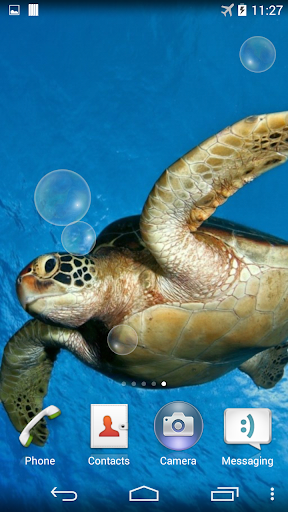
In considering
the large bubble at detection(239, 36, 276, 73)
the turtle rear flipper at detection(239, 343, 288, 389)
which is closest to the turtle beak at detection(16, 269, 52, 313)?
the large bubble at detection(239, 36, 276, 73)

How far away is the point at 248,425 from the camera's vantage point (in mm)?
2482

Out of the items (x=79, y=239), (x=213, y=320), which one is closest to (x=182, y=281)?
(x=213, y=320)

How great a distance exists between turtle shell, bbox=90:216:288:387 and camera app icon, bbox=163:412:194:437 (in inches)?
9.3

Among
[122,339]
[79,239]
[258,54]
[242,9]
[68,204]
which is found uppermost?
[242,9]

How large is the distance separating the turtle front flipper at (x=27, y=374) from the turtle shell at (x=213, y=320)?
690mm

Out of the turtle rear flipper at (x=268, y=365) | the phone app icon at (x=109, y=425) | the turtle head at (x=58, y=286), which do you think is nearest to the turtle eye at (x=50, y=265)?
the turtle head at (x=58, y=286)

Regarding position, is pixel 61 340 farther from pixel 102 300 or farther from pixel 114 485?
pixel 114 485

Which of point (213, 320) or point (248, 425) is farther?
point (248, 425)

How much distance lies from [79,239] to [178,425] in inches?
47.2

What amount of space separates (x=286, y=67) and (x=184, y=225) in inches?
128

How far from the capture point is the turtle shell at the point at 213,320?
7.25 ft

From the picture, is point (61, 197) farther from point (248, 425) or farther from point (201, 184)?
point (248, 425)

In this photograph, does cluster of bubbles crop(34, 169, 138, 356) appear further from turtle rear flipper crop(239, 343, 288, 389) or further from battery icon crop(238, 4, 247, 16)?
battery icon crop(238, 4, 247, 16)

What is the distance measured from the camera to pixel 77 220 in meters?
2.21
